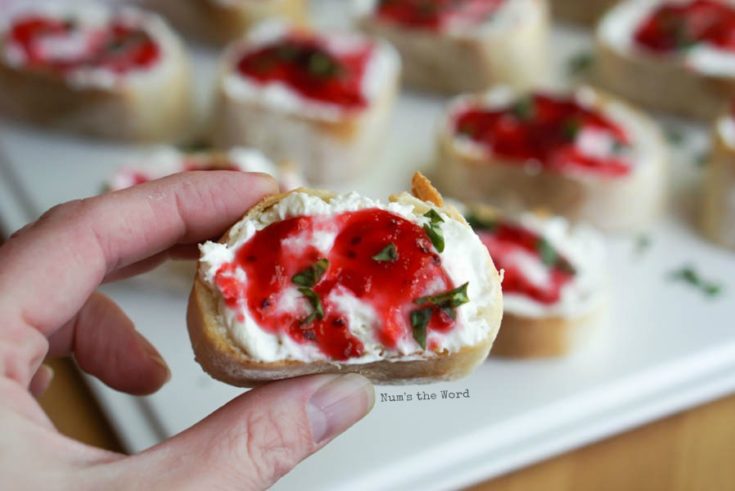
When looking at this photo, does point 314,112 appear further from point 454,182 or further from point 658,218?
point 658,218

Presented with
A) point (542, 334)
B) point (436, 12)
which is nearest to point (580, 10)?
point (436, 12)

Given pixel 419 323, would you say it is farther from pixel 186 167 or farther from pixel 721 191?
pixel 721 191

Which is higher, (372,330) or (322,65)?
(372,330)

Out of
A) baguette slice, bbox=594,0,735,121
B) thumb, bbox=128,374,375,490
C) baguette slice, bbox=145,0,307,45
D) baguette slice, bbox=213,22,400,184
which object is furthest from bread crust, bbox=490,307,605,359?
baguette slice, bbox=145,0,307,45

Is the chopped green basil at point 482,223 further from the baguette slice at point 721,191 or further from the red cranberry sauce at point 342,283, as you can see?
the red cranberry sauce at point 342,283

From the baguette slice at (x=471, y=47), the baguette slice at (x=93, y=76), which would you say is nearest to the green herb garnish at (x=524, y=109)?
the baguette slice at (x=471, y=47)

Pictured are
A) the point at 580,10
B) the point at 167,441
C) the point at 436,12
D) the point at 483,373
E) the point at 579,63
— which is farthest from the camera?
the point at 580,10

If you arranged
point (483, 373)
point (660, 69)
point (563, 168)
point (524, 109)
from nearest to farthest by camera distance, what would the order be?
point (483, 373)
point (563, 168)
point (524, 109)
point (660, 69)

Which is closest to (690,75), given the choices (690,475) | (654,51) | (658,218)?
(654,51)
